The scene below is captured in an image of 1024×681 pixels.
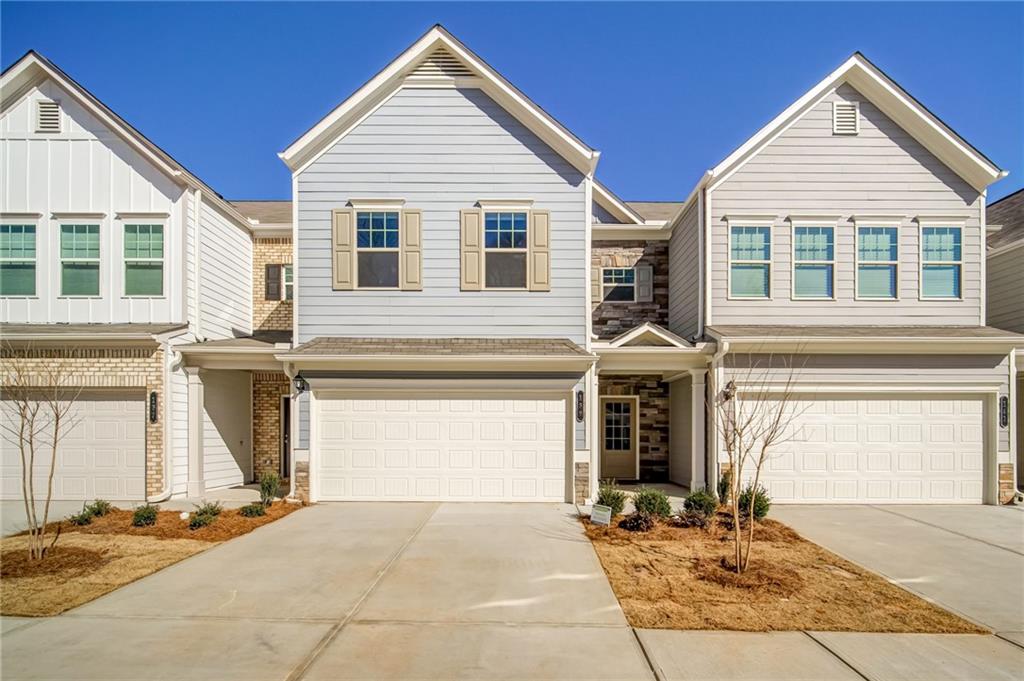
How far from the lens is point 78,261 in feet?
40.3

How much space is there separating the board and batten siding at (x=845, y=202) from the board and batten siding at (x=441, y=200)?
10.3 ft

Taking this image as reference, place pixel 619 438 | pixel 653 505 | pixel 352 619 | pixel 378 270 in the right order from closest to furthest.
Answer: pixel 352 619 < pixel 653 505 < pixel 378 270 < pixel 619 438

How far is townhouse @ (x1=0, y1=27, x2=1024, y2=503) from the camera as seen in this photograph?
11797 mm

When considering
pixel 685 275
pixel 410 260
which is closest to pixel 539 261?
pixel 410 260

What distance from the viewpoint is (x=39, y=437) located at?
39.2ft

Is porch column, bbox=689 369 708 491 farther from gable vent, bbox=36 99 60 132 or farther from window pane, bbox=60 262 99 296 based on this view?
gable vent, bbox=36 99 60 132

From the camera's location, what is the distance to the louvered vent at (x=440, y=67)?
12.3m

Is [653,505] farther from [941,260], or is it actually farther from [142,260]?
[142,260]

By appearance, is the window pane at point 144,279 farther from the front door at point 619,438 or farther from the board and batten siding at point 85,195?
the front door at point 619,438

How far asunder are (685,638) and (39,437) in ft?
41.7

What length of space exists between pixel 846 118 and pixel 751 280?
3922mm

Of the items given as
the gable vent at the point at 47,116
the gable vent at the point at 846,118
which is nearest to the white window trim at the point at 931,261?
the gable vent at the point at 846,118

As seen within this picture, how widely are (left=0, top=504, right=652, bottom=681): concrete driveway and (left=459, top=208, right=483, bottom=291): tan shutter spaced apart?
5.34 m

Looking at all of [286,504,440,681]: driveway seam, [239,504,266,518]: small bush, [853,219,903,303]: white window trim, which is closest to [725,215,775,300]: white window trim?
[853,219,903,303]: white window trim
